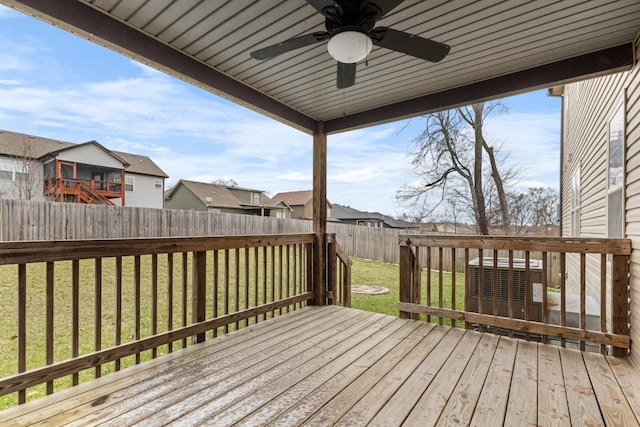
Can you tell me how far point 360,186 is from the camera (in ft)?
55.6

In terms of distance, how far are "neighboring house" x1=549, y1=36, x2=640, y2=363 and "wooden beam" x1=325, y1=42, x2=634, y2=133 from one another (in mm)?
192

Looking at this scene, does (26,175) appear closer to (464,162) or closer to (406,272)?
(406,272)

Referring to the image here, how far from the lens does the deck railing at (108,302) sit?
6.40 ft

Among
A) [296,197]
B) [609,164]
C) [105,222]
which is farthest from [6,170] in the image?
[296,197]

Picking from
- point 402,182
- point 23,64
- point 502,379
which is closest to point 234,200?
point 402,182

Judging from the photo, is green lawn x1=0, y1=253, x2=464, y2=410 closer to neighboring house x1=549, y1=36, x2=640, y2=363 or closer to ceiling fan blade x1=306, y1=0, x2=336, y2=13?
neighboring house x1=549, y1=36, x2=640, y2=363

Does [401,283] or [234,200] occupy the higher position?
[234,200]

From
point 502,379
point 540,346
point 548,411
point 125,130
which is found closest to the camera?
point 548,411

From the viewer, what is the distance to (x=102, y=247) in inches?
87.1

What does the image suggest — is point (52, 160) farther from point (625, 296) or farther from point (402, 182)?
point (402, 182)

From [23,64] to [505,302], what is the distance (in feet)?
24.0

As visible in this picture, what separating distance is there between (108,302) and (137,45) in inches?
164

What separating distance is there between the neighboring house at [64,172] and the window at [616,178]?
553cm

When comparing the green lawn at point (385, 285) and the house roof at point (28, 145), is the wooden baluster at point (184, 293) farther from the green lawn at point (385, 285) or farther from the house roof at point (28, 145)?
the green lawn at point (385, 285)
